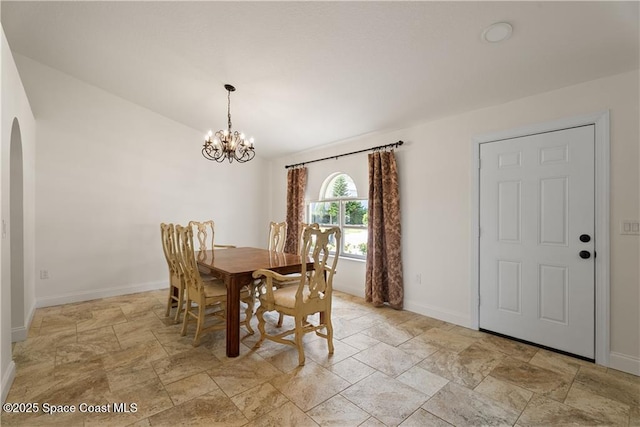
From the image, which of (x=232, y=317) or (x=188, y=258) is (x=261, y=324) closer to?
(x=232, y=317)

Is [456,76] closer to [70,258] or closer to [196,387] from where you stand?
[196,387]

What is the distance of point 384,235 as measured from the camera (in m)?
3.90

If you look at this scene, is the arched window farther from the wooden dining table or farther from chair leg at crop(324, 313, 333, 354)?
chair leg at crop(324, 313, 333, 354)

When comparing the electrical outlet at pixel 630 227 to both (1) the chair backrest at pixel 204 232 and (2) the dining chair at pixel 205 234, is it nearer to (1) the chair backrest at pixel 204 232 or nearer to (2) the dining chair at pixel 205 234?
(2) the dining chair at pixel 205 234

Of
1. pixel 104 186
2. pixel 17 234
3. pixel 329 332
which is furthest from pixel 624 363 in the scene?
pixel 104 186

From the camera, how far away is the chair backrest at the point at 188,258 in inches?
102

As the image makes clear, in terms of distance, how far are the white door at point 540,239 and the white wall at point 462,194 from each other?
156mm

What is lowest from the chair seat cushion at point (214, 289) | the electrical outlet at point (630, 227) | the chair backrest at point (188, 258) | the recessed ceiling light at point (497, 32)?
the chair seat cushion at point (214, 289)

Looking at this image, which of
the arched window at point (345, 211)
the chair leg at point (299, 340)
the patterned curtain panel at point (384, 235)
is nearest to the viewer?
the chair leg at point (299, 340)

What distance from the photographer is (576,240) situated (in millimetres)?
2520

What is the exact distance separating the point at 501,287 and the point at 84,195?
5.45 m

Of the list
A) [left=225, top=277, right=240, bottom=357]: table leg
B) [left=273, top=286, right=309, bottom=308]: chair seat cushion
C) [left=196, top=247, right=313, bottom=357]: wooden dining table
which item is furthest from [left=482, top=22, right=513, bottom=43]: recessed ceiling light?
[left=225, top=277, right=240, bottom=357]: table leg

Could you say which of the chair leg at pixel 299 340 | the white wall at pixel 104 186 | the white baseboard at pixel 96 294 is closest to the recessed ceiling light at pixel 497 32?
the chair leg at pixel 299 340

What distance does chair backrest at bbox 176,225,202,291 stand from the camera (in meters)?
2.60
